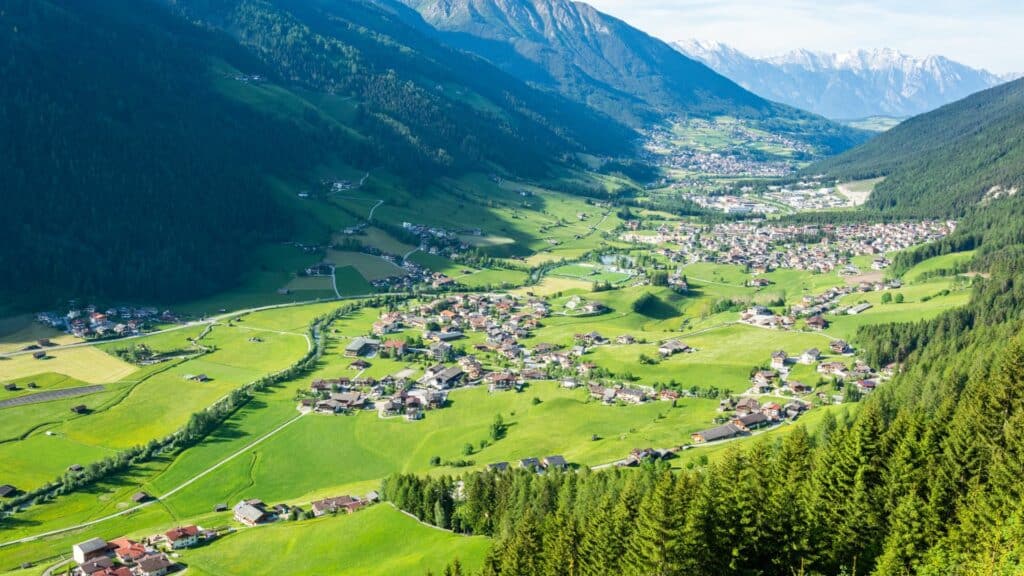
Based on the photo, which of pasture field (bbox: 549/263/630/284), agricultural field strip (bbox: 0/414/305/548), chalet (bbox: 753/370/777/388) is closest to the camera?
agricultural field strip (bbox: 0/414/305/548)

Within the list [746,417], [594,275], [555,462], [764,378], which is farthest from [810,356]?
[594,275]

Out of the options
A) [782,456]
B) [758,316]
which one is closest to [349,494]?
→ [782,456]

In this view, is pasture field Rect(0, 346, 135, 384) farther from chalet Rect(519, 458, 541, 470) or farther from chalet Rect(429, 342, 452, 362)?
chalet Rect(519, 458, 541, 470)

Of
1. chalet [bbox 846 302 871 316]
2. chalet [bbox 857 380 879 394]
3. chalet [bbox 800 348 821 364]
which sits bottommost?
chalet [bbox 800 348 821 364]

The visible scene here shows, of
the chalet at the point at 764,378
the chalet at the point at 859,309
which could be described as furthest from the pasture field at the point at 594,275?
the chalet at the point at 764,378

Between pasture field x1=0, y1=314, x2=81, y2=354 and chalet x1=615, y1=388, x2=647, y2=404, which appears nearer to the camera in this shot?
chalet x1=615, y1=388, x2=647, y2=404

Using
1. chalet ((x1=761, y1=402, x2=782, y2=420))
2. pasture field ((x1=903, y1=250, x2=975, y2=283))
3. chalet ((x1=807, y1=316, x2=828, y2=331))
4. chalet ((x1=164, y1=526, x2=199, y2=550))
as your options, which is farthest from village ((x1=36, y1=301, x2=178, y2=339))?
pasture field ((x1=903, y1=250, x2=975, y2=283))

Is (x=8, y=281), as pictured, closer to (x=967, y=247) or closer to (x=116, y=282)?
(x=116, y=282)
